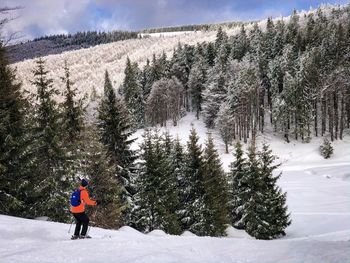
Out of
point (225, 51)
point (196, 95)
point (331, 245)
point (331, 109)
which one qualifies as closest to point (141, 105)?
point (196, 95)

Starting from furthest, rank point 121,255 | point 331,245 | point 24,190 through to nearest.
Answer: point 24,190 → point 331,245 → point 121,255

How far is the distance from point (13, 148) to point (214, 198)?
1585 cm

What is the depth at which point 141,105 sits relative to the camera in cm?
9856

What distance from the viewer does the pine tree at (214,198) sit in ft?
98.0

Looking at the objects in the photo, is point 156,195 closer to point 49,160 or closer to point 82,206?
point 49,160

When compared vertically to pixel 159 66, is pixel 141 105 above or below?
below

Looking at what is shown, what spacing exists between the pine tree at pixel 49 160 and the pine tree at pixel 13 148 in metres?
0.87

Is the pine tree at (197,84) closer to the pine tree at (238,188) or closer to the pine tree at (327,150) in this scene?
the pine tree at (327,150)

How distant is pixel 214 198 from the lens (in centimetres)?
3055

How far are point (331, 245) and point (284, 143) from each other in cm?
6719

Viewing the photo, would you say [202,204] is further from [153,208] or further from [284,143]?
[284,143]

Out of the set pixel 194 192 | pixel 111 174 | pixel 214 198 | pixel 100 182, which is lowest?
pixel 100 182

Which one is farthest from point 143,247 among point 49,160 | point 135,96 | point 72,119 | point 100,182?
point 135,96

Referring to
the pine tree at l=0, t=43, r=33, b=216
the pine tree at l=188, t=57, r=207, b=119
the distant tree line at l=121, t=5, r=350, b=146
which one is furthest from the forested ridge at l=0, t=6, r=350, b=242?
the pine tree at l=188, t=57, r=207, b=119
